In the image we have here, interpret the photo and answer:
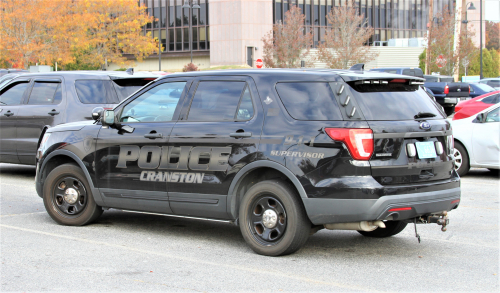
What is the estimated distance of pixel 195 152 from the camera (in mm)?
6363

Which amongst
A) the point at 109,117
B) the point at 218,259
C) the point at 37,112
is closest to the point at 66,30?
the point at 37,112

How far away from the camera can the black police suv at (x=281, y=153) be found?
5504 millimetres

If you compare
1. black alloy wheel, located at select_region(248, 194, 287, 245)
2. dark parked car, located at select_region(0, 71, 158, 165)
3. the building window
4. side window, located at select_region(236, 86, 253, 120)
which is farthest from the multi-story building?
black alloy wheel, located at select_region(248, 194, 287, 245)

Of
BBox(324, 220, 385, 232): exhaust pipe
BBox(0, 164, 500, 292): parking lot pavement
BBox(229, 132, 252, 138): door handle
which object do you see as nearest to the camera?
A: BBox(0, 164, 500, 292): parking lot pavement

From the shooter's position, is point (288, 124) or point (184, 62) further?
point (184, 62)

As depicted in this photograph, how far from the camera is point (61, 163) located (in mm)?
7730

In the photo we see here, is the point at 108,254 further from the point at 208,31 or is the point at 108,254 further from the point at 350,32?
the point at 208,31

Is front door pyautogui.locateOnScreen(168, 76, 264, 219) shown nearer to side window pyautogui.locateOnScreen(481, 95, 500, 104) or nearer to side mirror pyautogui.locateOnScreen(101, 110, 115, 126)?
side mirror pyautogui.locateOnScreen(101, 110, 115, 126)

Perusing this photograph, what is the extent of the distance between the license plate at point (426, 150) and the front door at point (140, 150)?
255 centimetres

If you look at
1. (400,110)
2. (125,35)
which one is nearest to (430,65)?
(125,35)

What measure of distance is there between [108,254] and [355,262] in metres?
2.43

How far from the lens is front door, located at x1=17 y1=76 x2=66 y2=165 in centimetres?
1092

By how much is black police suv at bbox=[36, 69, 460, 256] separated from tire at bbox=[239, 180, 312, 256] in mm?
11

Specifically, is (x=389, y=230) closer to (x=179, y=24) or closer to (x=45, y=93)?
(x=45, y=93)
